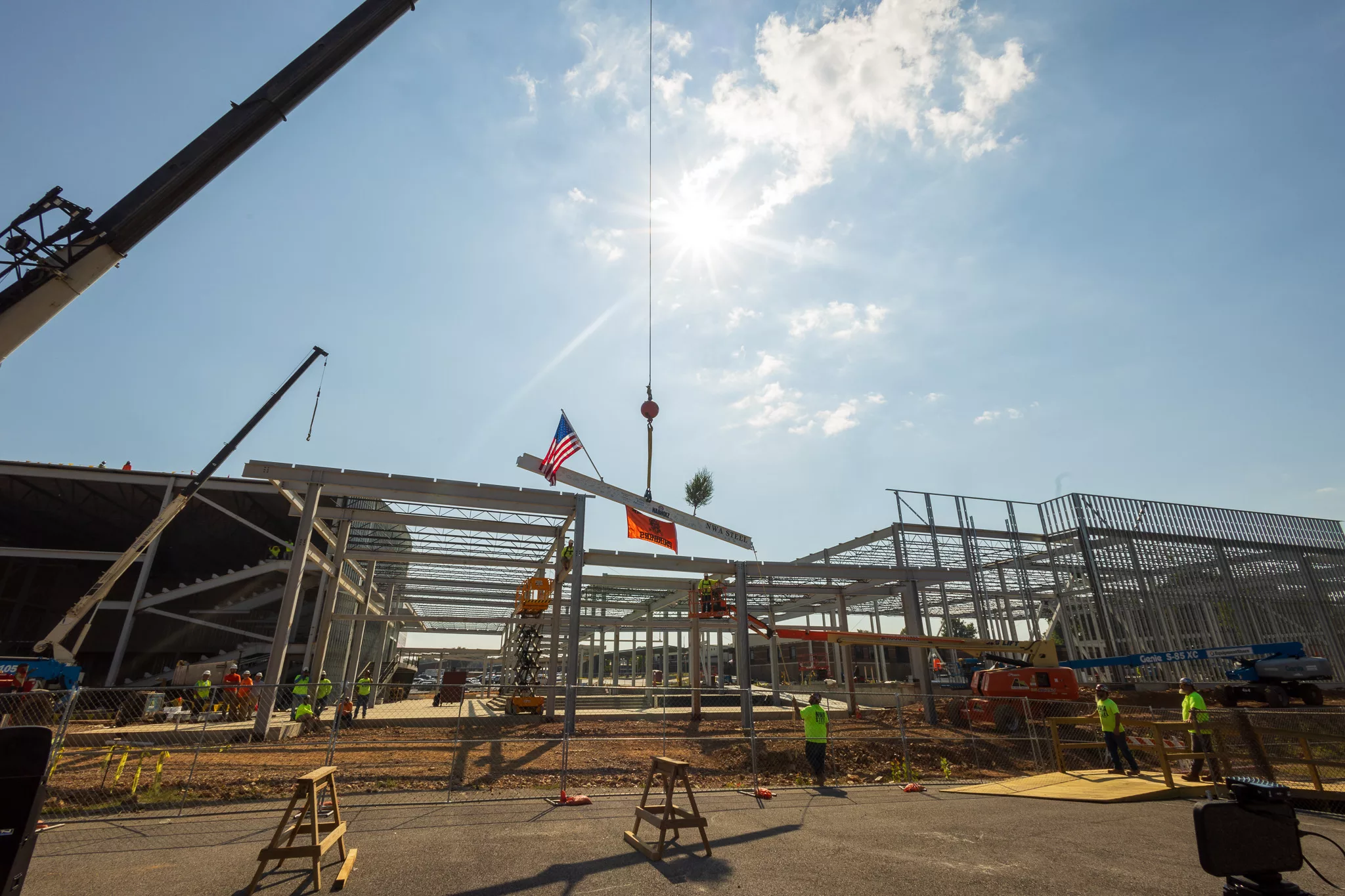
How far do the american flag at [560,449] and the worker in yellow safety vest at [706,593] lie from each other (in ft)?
24.0

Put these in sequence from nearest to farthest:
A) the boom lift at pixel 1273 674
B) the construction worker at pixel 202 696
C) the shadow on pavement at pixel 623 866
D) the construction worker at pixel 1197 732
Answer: the shadow on pavement at pixel 623 866 < the construction worker at pixel 1197 732 < the construction worker at pixel 202 696 < the boom lift at pixel 1273 674

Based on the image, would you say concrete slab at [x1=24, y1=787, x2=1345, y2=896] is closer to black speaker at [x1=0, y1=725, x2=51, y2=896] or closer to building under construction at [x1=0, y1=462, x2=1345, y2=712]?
black speaker at [x1=0, y1=725, x2=51, y2=896]

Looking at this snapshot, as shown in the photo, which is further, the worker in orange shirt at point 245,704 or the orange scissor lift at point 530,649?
the orange scissor lift at point 530,649

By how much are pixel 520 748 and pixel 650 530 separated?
7.40 meters

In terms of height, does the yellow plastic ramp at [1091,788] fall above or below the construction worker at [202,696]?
below

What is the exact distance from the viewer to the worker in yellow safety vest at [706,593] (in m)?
21.8

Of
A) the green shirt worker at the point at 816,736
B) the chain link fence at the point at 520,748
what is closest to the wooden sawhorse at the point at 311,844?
the chain link fence at the point at 520,748

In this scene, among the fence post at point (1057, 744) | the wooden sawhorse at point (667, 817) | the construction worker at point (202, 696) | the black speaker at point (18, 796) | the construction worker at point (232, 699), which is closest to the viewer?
the black speaker at point (18, 796)

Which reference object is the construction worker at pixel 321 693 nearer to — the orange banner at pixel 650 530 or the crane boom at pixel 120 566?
the crane boom at pixel 120 566

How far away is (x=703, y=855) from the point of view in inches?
295

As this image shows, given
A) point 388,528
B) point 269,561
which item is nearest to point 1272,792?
point 388,528

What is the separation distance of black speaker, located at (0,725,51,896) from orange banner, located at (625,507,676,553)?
15372 millimetres

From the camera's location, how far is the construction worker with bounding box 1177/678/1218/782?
36.0ft

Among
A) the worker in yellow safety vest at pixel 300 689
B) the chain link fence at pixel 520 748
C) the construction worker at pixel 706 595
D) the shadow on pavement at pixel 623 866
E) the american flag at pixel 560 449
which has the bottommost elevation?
the shadow on pavement at pixel 623 866
